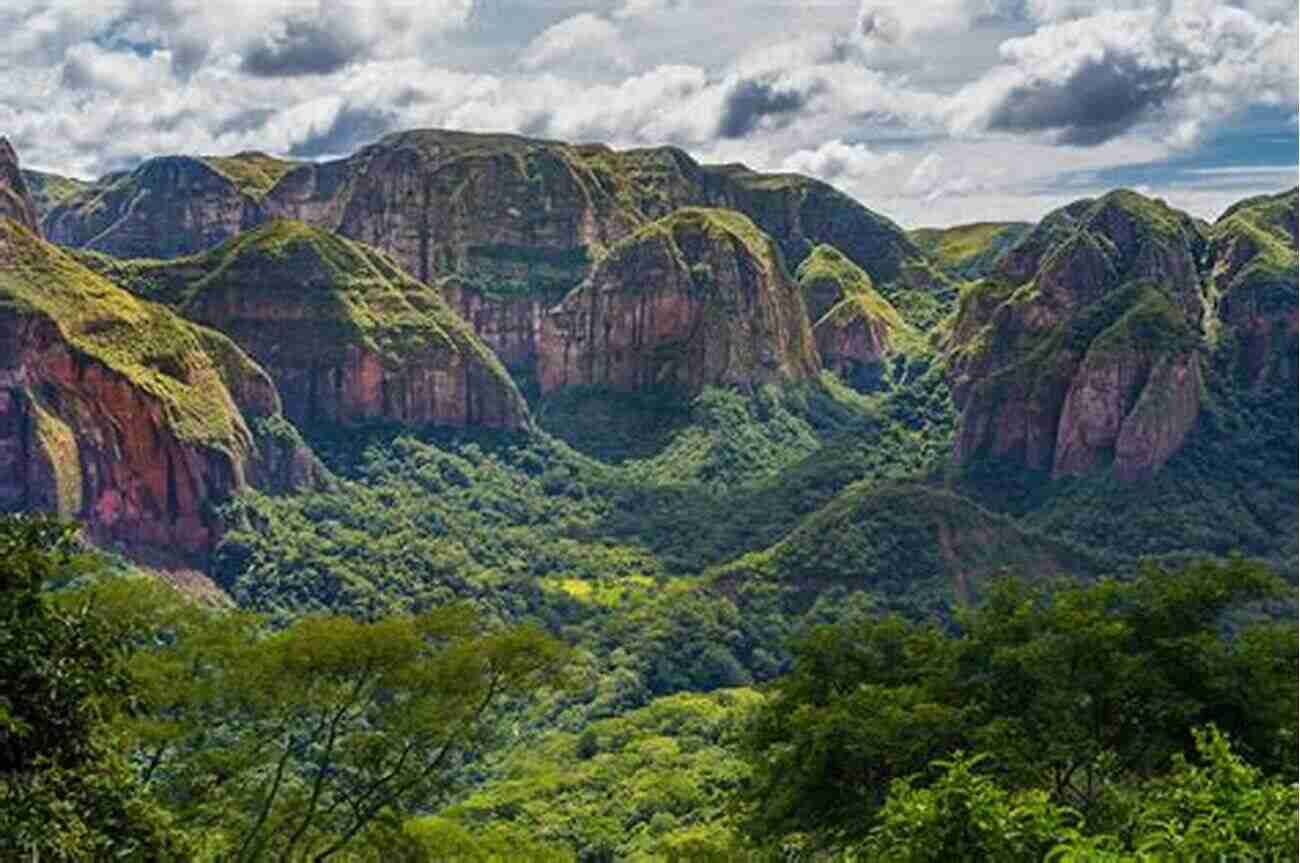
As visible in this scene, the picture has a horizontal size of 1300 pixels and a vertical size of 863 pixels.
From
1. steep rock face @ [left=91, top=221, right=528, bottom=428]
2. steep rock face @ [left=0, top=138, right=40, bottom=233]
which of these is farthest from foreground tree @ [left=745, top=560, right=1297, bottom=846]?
steep rock face @ [left=0, top=138, right=40, bottom=233]

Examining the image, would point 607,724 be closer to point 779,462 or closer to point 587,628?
point 587,628

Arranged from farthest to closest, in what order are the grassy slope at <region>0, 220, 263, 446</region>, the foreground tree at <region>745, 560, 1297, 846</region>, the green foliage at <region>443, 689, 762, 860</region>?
the grassy slope at <region>0, 220, 263, 446</region> < the green foliage at <region>443, 689, 762, 860</region> < the foreground tree at <region>745, 560, 1297, 846</region>

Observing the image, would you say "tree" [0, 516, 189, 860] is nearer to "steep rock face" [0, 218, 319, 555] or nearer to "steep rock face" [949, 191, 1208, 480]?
"steep rock face" [0, 218, 319, 555]

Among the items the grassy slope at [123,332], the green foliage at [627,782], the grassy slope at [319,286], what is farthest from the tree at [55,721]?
the grassy slope at [319,286]

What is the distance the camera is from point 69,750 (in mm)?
13898

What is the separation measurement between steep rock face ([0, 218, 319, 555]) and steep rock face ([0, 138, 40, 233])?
167ft

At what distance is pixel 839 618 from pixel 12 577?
88.1 metres

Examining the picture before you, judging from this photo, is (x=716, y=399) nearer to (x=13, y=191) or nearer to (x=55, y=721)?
(x=13, y=191)

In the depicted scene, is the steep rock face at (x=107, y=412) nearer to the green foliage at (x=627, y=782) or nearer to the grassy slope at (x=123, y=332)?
the grassy slope at (x=123, y=332)

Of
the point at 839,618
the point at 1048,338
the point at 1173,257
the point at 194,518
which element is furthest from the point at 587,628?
the point at 1173,257

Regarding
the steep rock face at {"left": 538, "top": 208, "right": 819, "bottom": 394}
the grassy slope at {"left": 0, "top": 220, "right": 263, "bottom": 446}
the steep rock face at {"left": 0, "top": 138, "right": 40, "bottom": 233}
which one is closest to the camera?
the grassy slope at {"left": 0, "top": 220, "right": 263, "bottom": 446}

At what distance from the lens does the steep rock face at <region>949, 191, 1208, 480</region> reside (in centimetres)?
11550

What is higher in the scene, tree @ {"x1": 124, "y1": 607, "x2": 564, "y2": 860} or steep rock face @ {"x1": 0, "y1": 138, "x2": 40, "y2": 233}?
steep rock face @ {"x1": 0, "y1": 138, "x2": 40, "y2": 233}

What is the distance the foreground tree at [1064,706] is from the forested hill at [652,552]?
0.09m
